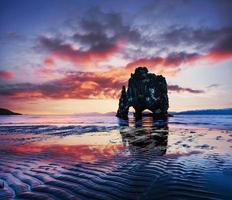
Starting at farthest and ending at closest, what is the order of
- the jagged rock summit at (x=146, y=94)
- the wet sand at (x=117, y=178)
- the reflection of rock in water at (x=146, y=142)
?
the jagged rock summit at (x=146, y=94)
the reflection of rock in water at (x=146, y=142)
the wet sand at (x=117, y=178)

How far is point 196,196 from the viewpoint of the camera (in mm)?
5125

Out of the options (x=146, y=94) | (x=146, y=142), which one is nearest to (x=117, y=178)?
(x=146, y=142)

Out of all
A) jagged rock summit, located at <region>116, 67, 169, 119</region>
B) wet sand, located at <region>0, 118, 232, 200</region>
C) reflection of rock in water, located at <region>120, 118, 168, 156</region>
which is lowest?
reflection of rock in water, located at <region>120, 118, 168, 156</region>

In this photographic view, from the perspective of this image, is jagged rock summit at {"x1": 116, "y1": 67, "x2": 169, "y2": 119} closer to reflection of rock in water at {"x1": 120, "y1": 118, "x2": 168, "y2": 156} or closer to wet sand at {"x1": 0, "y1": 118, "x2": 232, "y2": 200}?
reflection of rock in water at {"x1": 120, "y1": 118, "x2": 168, "y2": 156}

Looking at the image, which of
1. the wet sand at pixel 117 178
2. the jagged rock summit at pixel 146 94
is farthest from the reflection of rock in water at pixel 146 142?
the jagged rock summit at pixel 146 94

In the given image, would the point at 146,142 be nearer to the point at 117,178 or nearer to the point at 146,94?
the point at 117,178

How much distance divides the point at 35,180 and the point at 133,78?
92642mm

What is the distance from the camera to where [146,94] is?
88875 millimetres

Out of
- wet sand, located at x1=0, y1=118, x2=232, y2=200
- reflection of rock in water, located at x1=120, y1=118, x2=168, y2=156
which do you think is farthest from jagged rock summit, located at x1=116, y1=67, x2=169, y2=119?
wet sand, located at x1=0, y1=118, x2=232, y2=200

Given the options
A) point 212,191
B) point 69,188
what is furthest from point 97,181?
point 212,191

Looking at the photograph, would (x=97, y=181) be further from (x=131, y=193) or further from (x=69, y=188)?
(x=131, y=193)

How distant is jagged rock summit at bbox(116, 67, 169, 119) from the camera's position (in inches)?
3465

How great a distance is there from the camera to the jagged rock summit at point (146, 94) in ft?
289

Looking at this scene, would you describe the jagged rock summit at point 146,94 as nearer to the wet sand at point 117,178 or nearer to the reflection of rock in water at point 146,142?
the reflection of rock in water at point 146,142
